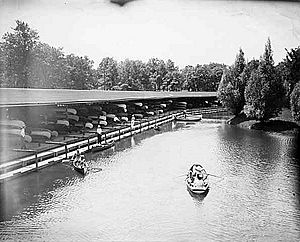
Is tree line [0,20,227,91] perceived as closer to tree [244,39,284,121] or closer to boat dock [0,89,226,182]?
boat dock [0,89,226,182]

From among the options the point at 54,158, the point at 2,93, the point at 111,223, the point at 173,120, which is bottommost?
the point at 111,223

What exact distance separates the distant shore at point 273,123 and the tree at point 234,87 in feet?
0.34

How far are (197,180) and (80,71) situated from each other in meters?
1.20

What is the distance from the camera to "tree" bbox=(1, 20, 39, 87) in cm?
283

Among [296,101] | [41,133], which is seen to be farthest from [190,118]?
[41,133]

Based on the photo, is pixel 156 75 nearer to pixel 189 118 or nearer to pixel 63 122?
pixel 189 118

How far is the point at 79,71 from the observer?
315 cm

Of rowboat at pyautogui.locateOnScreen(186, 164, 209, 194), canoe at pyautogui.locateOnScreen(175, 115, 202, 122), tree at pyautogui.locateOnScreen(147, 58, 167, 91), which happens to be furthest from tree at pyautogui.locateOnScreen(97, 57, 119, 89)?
rowboat at pyautogui.locateOnScreen(186, 164, 209, 194)

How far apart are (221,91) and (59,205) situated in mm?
1878

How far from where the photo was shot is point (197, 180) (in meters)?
2.99

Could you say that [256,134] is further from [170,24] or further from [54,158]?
[54,158]

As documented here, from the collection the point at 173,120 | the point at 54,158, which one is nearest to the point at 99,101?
the point at 54,158

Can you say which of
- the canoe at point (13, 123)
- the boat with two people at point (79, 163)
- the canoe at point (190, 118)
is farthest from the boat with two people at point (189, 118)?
the canoe at point (13, 123)

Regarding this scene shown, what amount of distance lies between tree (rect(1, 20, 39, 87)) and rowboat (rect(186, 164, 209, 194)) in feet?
4.39
